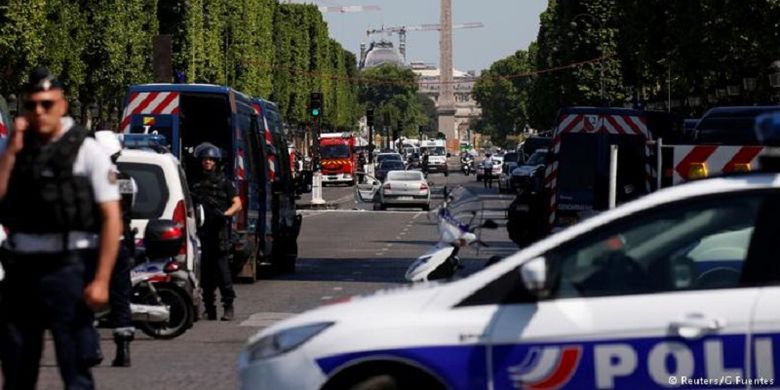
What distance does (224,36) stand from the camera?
9188cm

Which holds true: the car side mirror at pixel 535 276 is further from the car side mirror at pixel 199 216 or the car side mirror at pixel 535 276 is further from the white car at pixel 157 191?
the car side mirror at pixel 199 216

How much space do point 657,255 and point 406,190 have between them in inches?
2048

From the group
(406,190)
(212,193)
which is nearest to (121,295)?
(212,193)

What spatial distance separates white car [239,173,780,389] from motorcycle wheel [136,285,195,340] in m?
7.96

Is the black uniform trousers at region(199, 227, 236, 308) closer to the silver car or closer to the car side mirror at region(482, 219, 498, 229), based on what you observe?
the car side mirror at region(482, 219, 498, 229)

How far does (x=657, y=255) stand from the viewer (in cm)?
898

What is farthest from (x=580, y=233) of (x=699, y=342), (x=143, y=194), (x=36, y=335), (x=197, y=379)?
(x=143, y=194)

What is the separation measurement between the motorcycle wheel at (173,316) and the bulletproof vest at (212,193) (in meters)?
2.01

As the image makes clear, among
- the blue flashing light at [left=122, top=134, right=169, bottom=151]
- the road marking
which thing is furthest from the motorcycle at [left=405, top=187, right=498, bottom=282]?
the blue flashing light at [left=122, top=134, right=169, bottom=151]

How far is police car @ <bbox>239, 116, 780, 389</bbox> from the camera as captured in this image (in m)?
8.64

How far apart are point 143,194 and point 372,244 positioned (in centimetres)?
1842

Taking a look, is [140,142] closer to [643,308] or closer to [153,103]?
[153,103]

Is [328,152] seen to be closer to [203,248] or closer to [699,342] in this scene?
[203,248]

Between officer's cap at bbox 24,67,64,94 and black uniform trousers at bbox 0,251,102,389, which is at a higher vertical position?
officer's cap at bbox 24,67,64,94
